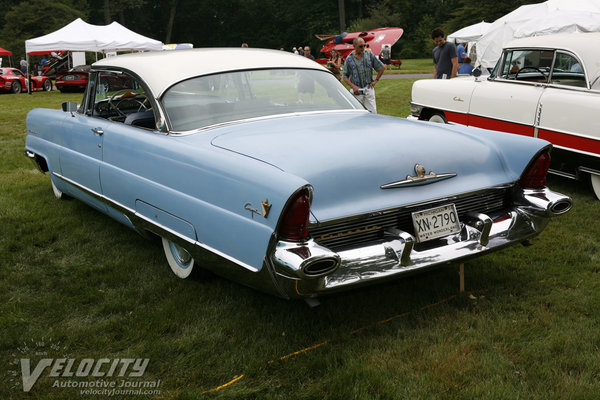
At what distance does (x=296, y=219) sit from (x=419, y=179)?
0.77 meters

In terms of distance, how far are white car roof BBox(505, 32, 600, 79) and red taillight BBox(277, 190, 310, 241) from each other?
424 centimetres

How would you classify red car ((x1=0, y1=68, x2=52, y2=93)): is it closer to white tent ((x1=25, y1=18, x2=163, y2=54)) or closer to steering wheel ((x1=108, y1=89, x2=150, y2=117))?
white tent ((x1=25, y1=18, x2=163, y2=54))

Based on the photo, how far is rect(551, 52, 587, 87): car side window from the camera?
18.6ft

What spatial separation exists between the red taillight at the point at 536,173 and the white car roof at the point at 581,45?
2.63 metres

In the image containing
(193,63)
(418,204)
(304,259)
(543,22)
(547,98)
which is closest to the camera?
(304,259)

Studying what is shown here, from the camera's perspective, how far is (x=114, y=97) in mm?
4758

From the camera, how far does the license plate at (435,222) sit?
2920mm

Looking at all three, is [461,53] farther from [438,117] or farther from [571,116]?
[571,116]

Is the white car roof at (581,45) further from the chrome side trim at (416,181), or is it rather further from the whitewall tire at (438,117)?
the chrome side trim at (416,181)

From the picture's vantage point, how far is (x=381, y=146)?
307 centimetres

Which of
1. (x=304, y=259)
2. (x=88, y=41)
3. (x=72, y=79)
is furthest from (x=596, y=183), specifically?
(x=72, y=79)

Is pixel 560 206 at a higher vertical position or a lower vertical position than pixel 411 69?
lower

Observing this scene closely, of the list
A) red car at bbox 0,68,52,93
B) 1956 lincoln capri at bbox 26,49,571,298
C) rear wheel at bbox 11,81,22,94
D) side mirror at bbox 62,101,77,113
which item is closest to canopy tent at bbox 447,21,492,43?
red car at bbox 0,68,52,93

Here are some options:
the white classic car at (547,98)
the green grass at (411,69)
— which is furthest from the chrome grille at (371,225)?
the green grass at (411,69)
